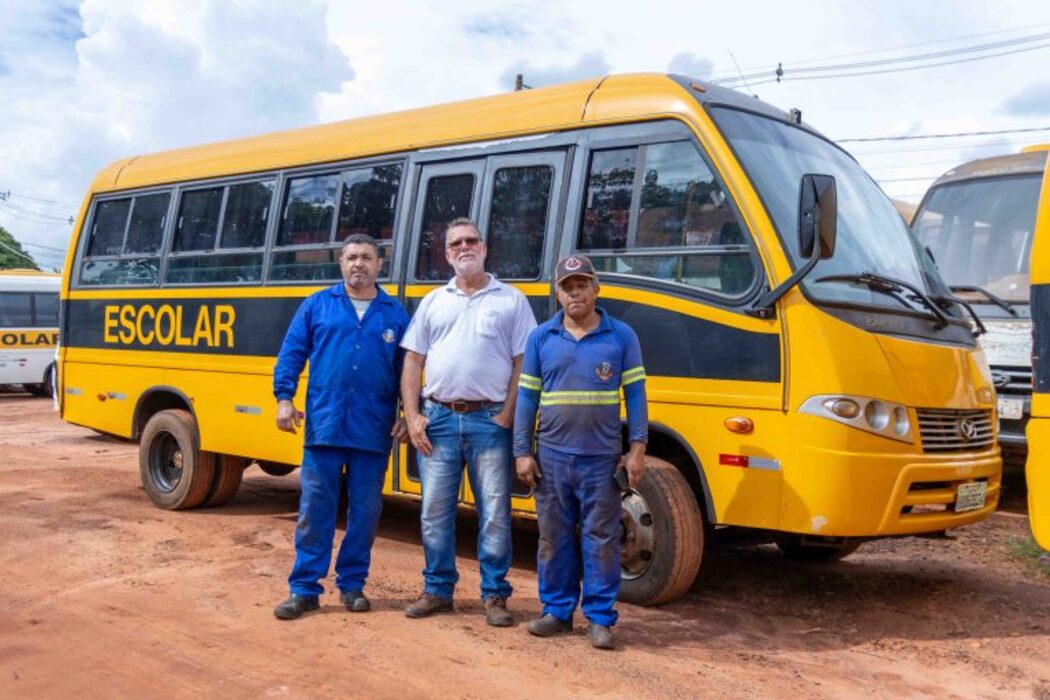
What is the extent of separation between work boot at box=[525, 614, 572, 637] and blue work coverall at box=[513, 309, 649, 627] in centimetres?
3

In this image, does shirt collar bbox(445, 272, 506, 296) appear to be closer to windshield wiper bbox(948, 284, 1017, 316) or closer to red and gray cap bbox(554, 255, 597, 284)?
red and gray cap bbox(554, 255, 597, 284)

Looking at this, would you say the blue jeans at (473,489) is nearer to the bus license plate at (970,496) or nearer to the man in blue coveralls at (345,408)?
the man in blue coveralls at (345,408)

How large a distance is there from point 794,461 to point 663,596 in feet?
3.47

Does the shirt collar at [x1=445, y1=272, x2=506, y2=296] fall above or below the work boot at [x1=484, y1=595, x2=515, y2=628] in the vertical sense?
above

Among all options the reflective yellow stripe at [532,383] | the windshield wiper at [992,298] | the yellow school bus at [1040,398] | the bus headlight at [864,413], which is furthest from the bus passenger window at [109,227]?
the yellow school bus at [1040,398]

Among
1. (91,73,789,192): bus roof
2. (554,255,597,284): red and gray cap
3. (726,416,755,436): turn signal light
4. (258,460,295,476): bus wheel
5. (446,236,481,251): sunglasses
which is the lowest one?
(258,460,295,476): bus wheel

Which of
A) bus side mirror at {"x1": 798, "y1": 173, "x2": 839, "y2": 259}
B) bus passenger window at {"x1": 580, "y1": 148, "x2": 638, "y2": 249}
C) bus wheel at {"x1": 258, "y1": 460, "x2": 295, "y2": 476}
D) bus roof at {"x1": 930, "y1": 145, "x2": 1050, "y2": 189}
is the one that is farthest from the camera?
bus roof at {"x1": 930, "y1": 145, "x2": 1050, "y2": 189}

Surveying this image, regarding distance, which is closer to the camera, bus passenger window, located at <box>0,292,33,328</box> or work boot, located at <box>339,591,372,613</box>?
work boot, located at <box>339,591,372,613</box>

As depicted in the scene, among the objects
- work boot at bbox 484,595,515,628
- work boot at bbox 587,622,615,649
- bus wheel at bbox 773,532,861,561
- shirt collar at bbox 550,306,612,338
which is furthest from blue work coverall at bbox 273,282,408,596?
bus wheel at bbox 773,532,861,561

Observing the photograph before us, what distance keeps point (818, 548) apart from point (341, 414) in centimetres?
345

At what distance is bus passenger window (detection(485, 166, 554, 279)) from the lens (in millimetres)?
6551

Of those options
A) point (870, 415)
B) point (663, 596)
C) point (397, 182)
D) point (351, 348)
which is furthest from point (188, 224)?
point (870, 415)

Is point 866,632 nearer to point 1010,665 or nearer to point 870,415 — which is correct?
point 1010,665

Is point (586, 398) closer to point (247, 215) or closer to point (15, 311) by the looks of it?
point (247, 215)
